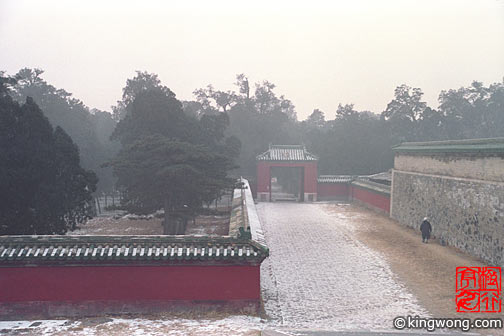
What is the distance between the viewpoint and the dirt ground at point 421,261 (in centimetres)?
1003

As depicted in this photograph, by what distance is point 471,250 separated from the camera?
14258mm

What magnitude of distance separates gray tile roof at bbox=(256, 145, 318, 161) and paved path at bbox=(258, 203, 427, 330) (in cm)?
1376

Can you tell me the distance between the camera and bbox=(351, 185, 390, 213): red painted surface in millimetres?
24714

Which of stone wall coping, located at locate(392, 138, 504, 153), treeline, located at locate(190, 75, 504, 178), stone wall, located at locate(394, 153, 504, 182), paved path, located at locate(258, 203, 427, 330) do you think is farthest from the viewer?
treeline, located at locate(190, 75, 504, 178)

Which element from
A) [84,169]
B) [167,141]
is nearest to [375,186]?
[167,141]

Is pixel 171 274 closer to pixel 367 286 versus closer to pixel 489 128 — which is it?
pixel 367 286

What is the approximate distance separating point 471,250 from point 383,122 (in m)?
31.0

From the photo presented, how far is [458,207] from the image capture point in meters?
15.4

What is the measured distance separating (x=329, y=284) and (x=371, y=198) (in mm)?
17212

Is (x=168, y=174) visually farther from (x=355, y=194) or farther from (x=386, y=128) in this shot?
(x=386, y=128)

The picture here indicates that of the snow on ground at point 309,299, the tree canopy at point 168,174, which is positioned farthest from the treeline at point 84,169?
the snow on ground at point 309,299

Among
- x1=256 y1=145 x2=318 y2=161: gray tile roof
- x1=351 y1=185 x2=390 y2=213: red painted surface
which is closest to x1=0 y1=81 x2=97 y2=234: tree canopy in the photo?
x1=351 y1=185 x2=390 y2=213: red painted surface

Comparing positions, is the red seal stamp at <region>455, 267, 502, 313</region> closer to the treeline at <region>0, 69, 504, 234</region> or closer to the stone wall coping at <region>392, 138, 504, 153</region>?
the stone wall coping at <region>392, 138, 504, 153</region>

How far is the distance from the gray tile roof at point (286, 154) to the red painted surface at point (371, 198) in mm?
4085
